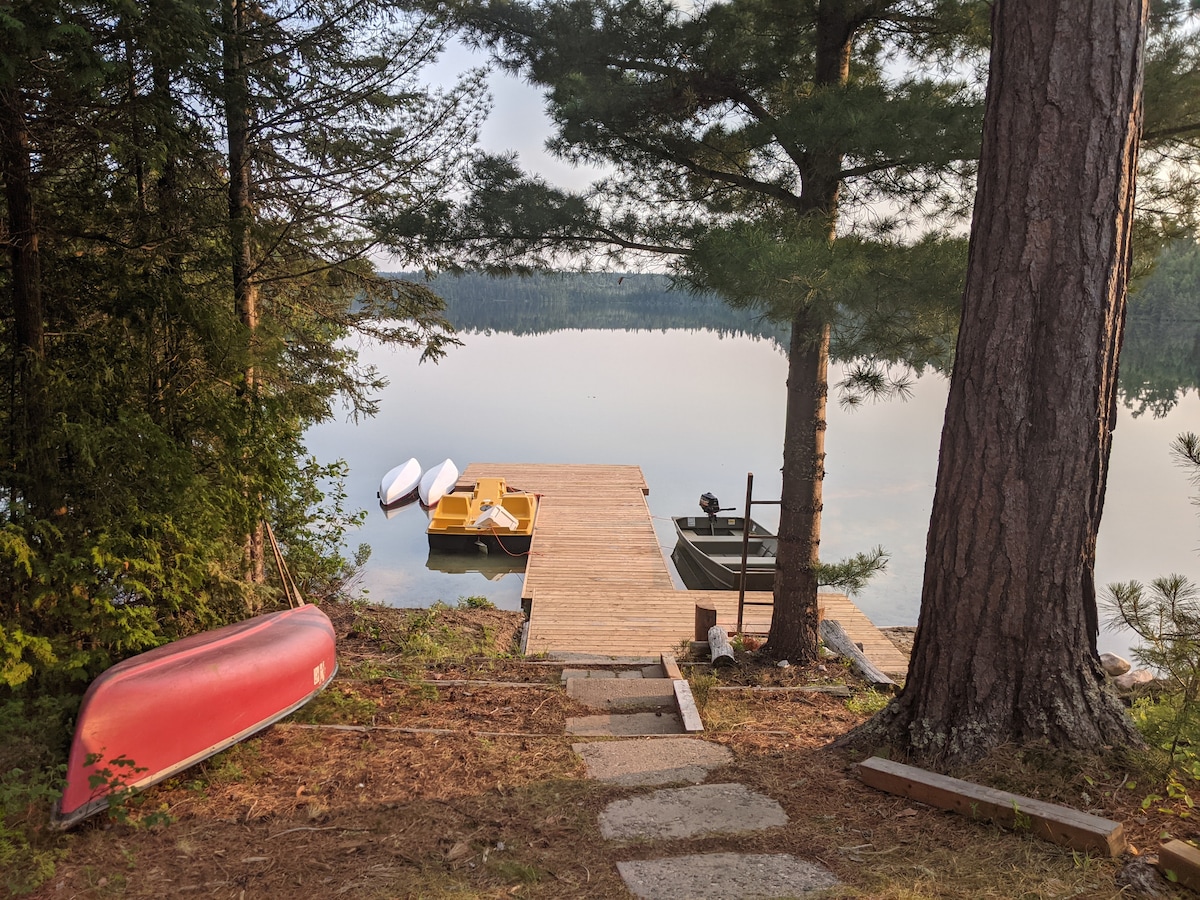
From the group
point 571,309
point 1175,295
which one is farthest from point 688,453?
point 571,309

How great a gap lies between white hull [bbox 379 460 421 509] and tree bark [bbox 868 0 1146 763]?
680 inches

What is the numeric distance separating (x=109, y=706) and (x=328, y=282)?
4.85 meters

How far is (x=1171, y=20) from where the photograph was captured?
502 centimetres

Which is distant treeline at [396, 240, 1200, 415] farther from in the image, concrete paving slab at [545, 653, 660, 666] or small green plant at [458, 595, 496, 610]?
small green plant at [458, 595, 496, 610]

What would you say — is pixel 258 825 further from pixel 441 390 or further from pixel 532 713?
pixel 441 390

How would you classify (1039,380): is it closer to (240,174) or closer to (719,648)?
(719,648)

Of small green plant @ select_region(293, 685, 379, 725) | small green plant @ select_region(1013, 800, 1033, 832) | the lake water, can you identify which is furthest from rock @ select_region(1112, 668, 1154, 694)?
small green plant @ select_region(293, 685, 379, 725)

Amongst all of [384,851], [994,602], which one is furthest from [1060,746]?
[384,851]

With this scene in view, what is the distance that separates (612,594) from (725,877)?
8.95 metres

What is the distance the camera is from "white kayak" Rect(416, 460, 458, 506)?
63.1ft

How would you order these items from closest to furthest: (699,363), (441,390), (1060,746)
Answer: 1. (1060,746)
2. (441,390)
3. (699,363)

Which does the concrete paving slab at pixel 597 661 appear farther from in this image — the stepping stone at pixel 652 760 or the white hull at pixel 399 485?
the white hull at pixel 399 485

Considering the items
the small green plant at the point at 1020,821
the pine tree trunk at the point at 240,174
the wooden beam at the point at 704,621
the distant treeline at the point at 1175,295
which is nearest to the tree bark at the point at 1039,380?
the small green plant at the point at 1020,821

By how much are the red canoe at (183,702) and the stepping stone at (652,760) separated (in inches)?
63.3
